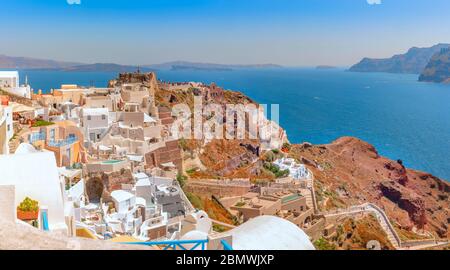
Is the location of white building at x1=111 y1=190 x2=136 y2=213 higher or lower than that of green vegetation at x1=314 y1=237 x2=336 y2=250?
higher

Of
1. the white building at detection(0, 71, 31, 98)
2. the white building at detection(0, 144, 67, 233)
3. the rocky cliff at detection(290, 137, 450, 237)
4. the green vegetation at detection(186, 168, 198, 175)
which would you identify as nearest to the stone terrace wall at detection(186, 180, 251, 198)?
the green vegetation at detection(186, 168, 198, 175)

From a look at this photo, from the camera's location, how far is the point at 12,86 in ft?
50.7

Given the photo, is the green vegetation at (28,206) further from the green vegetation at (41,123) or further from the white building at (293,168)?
the white building at (293,168)

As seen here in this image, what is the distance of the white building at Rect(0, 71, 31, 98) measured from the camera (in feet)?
47.9

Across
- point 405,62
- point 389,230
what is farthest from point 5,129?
point 405,62

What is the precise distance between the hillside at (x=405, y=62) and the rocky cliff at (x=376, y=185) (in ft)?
301

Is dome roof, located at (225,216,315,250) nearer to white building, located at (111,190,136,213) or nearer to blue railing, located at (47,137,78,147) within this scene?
white building, located at (111,190,136,213)

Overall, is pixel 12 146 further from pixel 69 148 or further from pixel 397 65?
pixel 397 65

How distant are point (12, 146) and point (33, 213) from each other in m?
5.18

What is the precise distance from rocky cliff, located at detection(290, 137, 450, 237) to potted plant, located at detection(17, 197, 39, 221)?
36.4 feet

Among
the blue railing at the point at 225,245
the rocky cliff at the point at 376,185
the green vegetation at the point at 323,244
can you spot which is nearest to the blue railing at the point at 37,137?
the green vegetation at the point at 323,244

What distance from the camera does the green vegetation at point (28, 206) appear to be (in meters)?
3.94

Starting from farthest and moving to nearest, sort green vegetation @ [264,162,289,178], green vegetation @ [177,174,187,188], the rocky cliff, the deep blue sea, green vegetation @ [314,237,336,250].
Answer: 1. the deep blue sea
2. the rocky cliff
3. green vegetation @ [264,162,289,178]
4. green vegetation @ [177,174,187,188]
5. green vegetation @ [314,237,336,250]

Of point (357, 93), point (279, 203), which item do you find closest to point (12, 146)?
point (279, 203)
